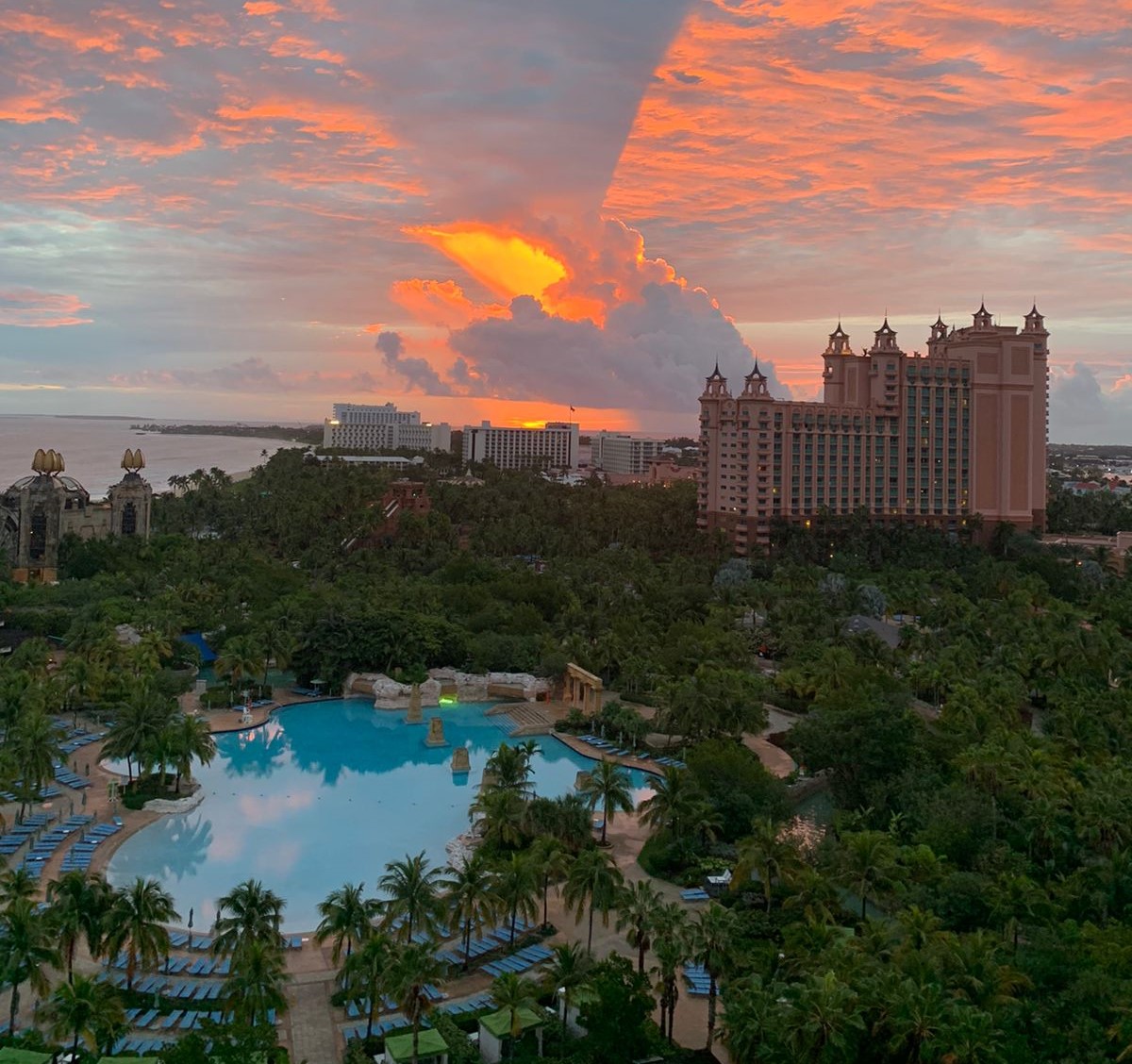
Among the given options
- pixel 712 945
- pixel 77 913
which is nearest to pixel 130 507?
pixel 77 913

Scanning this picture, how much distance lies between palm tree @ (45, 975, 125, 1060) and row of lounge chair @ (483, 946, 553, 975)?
27.5ft

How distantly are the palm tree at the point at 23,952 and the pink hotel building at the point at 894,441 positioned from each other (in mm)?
70729

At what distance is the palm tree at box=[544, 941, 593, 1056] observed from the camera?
21.1 metres

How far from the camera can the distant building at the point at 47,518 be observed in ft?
244

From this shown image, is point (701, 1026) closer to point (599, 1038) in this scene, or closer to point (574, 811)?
point (599, 1038)

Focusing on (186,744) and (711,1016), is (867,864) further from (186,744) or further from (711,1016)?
(186,744)

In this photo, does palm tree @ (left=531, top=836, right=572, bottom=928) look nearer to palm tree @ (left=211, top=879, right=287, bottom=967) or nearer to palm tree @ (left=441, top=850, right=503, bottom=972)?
palm tree @ (left=441, top=850, right=503, bottom=972)

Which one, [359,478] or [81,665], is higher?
[359,478]

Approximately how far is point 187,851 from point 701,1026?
17.9 metres

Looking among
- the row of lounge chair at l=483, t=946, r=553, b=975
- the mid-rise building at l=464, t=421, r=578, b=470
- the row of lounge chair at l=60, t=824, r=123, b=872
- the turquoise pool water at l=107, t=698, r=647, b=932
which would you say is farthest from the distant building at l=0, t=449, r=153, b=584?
the mid-rise building at l=464, t=421, r=578, b=470

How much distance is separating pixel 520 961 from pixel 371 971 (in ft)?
17.0

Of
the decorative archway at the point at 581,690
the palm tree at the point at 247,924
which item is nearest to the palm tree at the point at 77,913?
the palm tree at the point at 247,924

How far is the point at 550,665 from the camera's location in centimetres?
5075

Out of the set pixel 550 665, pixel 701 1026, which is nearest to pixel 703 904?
pixel 701 1026
